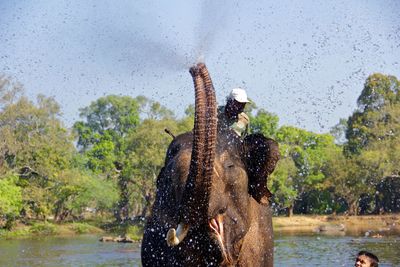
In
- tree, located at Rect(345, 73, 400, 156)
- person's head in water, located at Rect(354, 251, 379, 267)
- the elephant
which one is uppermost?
tree, located at Rect(345, 73, 400, 156)

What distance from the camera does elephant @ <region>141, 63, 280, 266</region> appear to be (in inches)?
201

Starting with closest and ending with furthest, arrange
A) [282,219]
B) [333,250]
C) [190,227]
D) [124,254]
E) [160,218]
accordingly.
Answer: [190,227], [160,218], [333,250], [124,254], [282,219]

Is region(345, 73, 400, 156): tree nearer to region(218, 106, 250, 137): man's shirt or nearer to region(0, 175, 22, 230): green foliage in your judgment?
region(0, 175, 22, 230): green foliage

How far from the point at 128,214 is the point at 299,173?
1476cm

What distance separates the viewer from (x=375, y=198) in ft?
195

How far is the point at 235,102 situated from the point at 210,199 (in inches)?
59.1

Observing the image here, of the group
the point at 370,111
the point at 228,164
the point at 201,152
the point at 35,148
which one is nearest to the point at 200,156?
the point at 201,152

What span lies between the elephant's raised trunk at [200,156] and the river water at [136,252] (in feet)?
63.9

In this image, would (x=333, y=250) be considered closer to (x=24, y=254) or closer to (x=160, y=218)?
(x=24, y=254)

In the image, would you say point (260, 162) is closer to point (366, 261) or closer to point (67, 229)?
point (366, 261)

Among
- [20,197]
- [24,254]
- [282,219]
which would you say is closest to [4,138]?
[20,197]

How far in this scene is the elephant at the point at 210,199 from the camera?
5.11m

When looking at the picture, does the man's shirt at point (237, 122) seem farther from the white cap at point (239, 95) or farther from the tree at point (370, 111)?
the tree at point (370, 111)

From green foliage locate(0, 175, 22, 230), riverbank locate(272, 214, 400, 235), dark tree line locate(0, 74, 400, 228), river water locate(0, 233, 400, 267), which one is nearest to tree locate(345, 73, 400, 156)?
dark tree line locate(0, 74, 400, 228)
